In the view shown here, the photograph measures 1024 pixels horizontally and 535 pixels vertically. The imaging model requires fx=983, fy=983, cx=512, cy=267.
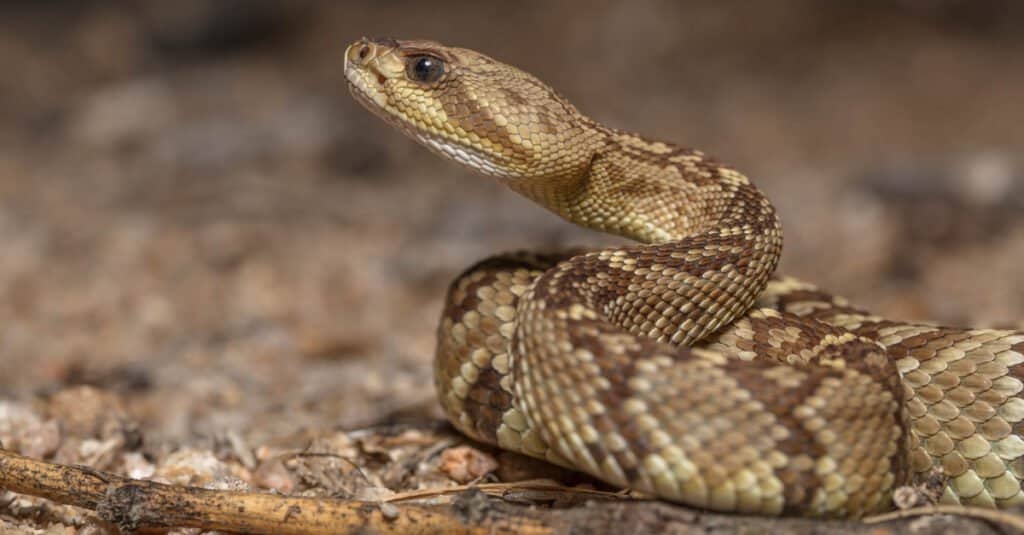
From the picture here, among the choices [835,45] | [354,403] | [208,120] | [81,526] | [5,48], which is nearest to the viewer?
[81,526]

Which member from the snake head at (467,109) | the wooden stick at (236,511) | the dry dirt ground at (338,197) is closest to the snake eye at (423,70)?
the snake head at (467,109)

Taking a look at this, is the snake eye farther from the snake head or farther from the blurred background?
the blurred background

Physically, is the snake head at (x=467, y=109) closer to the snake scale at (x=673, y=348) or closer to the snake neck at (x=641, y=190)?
the snake scale at (x=673, y=348)

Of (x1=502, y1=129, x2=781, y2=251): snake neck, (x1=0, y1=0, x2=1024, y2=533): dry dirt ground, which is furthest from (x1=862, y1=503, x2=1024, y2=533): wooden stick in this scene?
(x1=502, y1=129, x2=781, y2=251): snake neck

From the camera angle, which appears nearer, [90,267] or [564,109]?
[564,109]

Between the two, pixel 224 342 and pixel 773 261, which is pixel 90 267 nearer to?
pixel 224 342

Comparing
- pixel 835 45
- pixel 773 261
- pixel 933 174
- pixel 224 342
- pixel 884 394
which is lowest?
pixel 224 342

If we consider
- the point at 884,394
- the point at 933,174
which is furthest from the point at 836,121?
the point at 884,394

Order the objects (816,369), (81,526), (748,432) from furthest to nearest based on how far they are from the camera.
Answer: (81,526)
(816,369)
(748,432)
